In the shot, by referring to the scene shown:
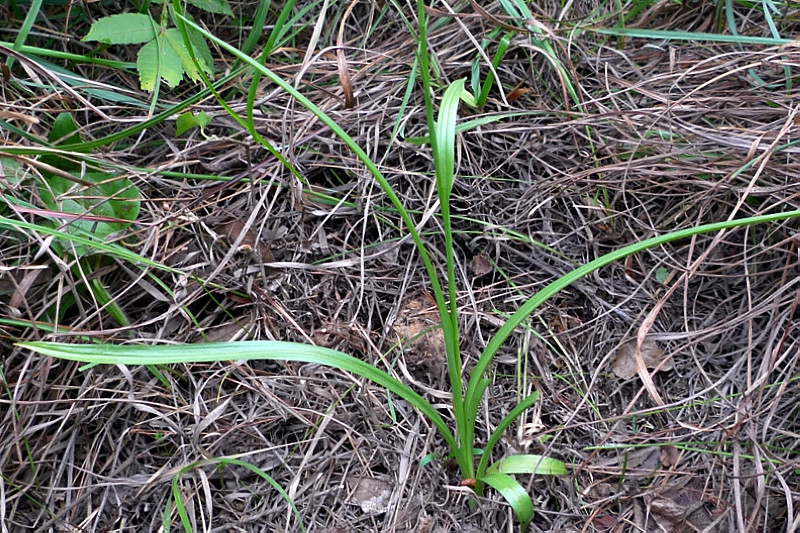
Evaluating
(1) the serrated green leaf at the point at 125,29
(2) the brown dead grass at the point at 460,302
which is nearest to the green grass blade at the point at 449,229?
(2) the brown dead grass at the point at 460,302

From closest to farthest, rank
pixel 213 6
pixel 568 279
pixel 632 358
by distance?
1. pixel 568 279
2. pixel 632 358
3. pixel 213 6

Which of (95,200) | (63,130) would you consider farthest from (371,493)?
(63,130)

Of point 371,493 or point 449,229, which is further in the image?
point 371,493

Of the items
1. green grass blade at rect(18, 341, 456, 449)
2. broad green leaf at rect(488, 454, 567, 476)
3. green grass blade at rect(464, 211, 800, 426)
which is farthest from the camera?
broad green leaf at rect(488, 454, 567, 476)

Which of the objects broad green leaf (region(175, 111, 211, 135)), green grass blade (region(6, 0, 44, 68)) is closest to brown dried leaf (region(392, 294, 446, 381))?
broad green leaf (region(175, 111, 211, 135))

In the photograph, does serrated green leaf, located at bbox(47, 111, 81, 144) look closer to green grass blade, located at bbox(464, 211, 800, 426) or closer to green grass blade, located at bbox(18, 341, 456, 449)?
green grass blade, located at bbox(18, 341, 456, 449)

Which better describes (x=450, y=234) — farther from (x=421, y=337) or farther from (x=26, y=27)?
(x=26, y=27)
